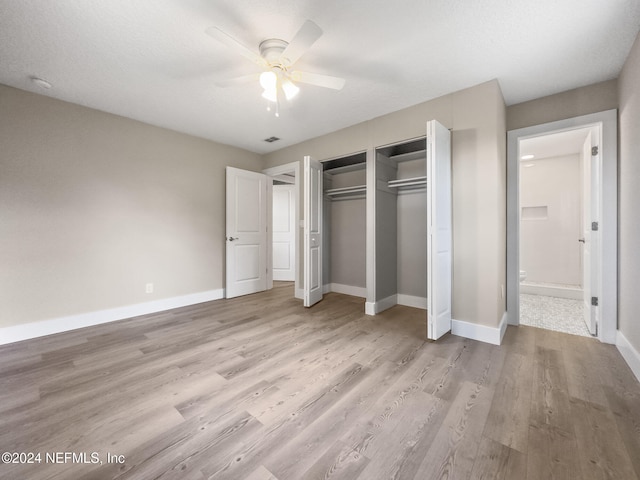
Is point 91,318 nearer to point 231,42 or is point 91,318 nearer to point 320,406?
point 320,406

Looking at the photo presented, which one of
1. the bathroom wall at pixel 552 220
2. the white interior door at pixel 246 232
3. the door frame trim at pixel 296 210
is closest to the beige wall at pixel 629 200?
the bathroom wall at pixel 552 220

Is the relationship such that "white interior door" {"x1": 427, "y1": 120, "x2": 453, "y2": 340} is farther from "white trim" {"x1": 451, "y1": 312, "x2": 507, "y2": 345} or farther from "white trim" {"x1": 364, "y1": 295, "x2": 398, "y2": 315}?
"white trim" {"x1": 364, "y1": 295, "x2": 398, "y2": 315}

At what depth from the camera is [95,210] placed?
10.3 feet

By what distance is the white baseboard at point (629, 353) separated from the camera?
1928 millimetres

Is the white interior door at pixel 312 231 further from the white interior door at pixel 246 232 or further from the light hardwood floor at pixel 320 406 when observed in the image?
the white interior door at pixel 246 232

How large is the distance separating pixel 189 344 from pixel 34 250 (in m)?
1.97

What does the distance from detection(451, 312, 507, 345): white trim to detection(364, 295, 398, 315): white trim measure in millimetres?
959

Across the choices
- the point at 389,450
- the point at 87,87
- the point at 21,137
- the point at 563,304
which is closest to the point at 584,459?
the point at 389,450

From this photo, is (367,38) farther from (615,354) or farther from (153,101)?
(615,354)

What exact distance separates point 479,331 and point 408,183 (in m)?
2.00

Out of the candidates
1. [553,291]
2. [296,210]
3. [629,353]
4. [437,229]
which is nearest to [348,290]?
[296,210]

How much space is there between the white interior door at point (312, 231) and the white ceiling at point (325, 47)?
1.00 m

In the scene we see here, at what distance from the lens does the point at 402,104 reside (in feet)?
10.1

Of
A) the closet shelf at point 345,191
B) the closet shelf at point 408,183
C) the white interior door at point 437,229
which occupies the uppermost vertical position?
the closet shelf at point 345,191
